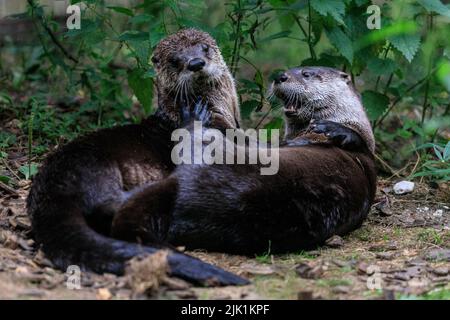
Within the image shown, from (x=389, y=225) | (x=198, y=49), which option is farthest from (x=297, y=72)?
(x=389, y=225)

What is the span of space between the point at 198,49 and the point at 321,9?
0.79m

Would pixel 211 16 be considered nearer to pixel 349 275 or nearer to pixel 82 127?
pixel 82 127

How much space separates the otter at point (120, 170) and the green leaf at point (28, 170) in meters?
0.90

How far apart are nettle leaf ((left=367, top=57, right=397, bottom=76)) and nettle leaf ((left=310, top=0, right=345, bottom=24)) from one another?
0.56 m

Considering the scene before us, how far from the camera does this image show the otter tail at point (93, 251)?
3.05 metres

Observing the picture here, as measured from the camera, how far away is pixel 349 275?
3420 mm

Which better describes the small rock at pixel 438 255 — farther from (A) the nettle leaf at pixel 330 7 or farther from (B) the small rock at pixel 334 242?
(A) the nettle leaf at pixel 330 7

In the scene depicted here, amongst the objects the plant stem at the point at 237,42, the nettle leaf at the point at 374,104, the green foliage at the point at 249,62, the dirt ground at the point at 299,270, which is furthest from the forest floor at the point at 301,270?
the plant stem at the point at 237,42

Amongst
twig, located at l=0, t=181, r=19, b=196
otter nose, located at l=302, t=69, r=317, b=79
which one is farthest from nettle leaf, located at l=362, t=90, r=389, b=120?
twig, located at l=0, t=181, r=19, b=196

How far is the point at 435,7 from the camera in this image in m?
4.71

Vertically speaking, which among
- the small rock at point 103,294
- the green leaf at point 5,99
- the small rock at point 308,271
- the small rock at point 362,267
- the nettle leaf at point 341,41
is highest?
the nettle leaf at point 341,41

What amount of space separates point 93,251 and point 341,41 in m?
2.45

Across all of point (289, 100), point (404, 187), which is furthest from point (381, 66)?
point (404, 187)

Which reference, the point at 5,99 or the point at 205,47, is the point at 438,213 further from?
the point at 5,99
